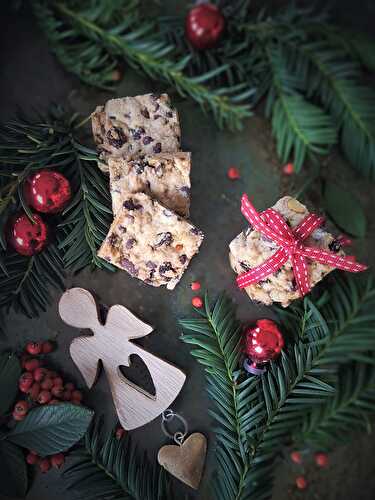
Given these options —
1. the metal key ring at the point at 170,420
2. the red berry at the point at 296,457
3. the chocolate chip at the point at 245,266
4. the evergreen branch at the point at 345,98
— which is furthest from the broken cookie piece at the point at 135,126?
the red berry at the point at 296,457

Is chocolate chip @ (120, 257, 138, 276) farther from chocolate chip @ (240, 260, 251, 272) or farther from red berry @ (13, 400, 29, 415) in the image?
red berry @ (13, 400, 29, 415)

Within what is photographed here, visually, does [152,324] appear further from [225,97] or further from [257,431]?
[225,97]

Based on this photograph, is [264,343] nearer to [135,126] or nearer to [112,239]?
[112,239]

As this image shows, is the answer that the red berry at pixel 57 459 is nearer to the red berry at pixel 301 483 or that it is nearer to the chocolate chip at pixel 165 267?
the chocolate chip at pixel 165 267

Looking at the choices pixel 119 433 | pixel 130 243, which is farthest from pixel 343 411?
pixel 130 243

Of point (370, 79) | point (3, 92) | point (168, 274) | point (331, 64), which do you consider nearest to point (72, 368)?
point (168, 274)

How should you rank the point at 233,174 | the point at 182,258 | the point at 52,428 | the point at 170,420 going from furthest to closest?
1. the point at 233,174
2. the point at 170,420
3. the point at 182,258
4. the point at 52,428
